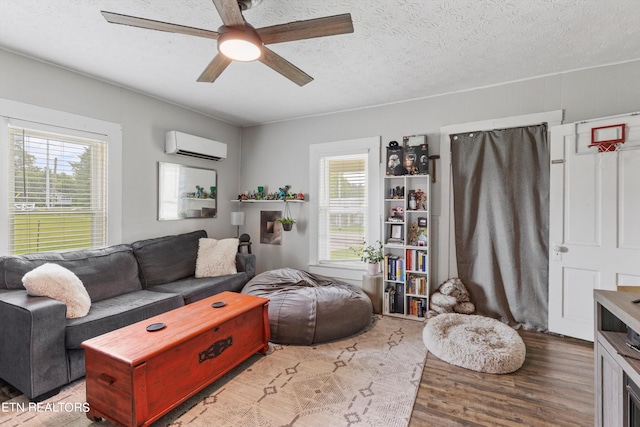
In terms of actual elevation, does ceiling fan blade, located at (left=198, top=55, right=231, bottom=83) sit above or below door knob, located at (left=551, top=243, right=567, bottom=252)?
above

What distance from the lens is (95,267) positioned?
109 inches

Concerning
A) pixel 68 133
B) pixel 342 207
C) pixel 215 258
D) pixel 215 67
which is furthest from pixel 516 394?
pixel 68 133

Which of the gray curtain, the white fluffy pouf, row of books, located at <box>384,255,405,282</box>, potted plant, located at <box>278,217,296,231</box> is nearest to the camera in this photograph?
the white fluffy pouf

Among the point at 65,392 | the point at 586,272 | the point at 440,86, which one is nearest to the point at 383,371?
the point at 586,272

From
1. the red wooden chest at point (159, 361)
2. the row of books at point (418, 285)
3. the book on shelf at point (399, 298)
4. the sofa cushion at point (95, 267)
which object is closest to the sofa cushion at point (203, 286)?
the sofa cushion at point (95, 267)

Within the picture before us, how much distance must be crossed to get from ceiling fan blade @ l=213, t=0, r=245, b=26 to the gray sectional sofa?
7.09 ft

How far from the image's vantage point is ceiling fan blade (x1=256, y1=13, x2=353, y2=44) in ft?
5.07

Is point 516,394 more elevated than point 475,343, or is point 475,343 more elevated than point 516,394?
point 475,343

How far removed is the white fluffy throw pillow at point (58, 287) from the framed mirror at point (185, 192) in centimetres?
146

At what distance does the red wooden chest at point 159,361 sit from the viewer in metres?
1.60

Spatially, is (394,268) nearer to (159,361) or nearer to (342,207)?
(342,207)

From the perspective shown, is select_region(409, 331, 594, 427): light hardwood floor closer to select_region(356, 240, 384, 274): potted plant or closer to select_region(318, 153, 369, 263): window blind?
select_region(356, 240, 384, 274): potted plant

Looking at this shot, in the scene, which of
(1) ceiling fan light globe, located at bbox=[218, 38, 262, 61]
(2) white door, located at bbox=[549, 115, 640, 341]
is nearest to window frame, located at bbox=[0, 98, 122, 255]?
(1) ceiling fan light globe, located at bbox=[218, 38, 262, 61]

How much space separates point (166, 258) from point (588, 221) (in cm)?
429
